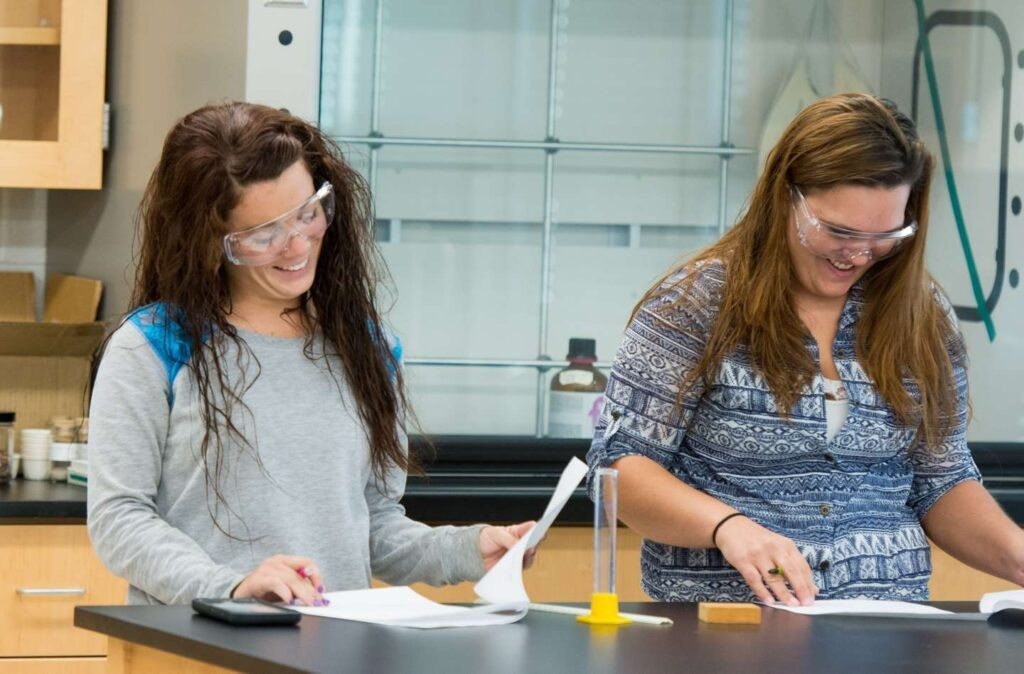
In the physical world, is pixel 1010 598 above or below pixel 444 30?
below

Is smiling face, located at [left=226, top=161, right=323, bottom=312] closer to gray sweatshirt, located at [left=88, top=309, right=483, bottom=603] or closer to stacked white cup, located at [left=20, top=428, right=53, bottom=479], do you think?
gray sweatshirt, located at [left=88, top=309, right=483, bottom=603]

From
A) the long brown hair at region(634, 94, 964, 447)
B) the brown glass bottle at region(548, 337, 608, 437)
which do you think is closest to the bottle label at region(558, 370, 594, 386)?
the brown glass bottle at region(548, 337, 608, 437)

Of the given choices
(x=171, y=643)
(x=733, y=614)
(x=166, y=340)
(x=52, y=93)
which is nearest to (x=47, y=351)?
(x=52, y=93)

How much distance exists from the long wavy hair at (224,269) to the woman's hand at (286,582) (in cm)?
14

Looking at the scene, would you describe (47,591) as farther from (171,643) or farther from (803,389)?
(803,389)

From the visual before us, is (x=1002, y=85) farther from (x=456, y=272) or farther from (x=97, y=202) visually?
(x=97, y=202)

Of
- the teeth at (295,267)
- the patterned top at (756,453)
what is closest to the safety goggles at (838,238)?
the patterned top at (756,453)

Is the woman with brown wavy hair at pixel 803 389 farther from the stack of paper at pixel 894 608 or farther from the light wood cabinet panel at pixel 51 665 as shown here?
the light wood cabinet panel at pixel 51 665

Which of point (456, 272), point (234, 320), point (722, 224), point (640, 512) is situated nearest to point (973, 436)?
point (722, 224)

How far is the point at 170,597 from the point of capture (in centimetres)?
142

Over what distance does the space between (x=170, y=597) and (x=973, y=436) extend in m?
1.58

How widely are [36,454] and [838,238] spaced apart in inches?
52.5

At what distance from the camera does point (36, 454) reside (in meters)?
2.33

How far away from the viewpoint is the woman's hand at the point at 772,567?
1.52 m
